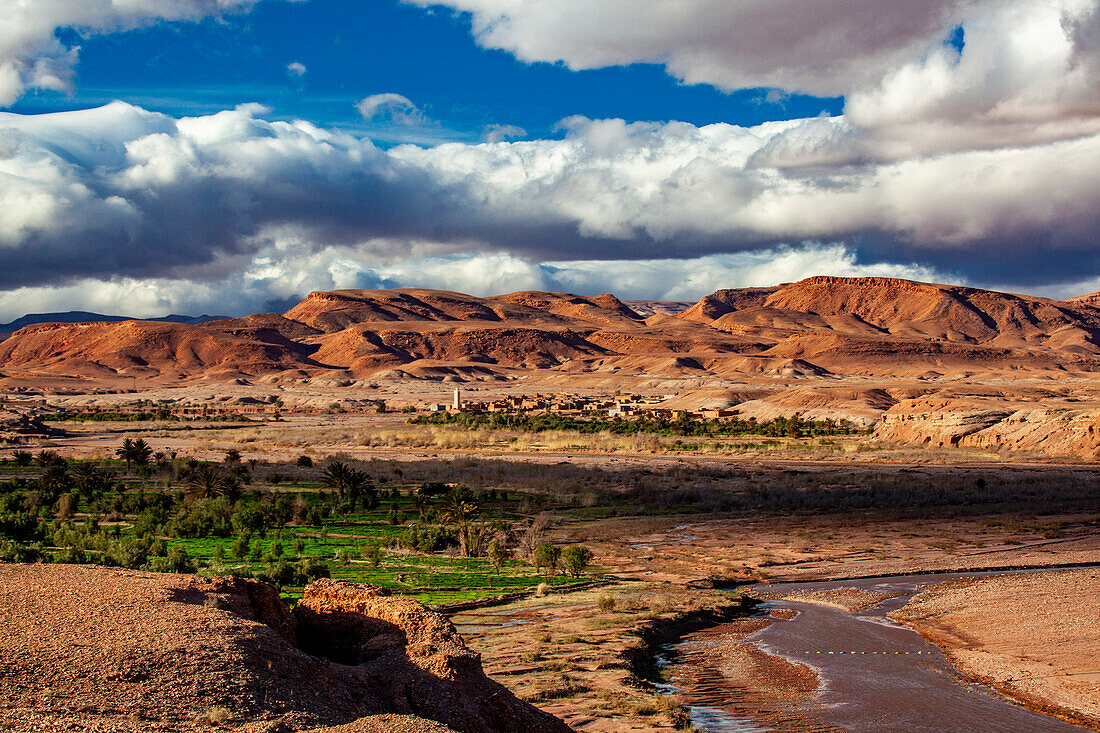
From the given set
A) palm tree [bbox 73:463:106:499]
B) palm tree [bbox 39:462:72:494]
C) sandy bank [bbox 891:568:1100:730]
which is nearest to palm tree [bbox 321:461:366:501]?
palm tree [bbox 73:463:106:499]

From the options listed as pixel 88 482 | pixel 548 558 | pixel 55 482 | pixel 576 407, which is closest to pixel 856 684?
pixel 548 558

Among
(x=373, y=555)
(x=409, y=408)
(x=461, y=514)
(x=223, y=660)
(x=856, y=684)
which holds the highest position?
(x=409, y=408)

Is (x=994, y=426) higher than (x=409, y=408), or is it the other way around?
(x=409, y=408)

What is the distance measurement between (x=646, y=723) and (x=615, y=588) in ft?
38.3

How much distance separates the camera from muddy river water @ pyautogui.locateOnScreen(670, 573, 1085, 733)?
49.9 feet

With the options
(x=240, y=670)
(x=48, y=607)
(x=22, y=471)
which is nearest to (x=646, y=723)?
(x=240, y=670)

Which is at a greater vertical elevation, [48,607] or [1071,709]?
[48,607]

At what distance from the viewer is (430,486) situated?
4388cm

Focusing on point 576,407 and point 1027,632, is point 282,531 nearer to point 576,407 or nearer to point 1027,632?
point 1027,632

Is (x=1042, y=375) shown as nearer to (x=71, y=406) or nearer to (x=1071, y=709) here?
(x=71, y=406)

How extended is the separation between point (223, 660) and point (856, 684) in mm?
12598

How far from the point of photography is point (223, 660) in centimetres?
875

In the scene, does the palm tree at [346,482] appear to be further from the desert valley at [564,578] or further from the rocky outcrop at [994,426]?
the rocky outcrop at [994,426]

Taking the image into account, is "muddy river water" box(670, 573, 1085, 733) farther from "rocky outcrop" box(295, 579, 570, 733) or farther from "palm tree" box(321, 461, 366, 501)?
"palm tree" box(321, 461, 366, 501)
